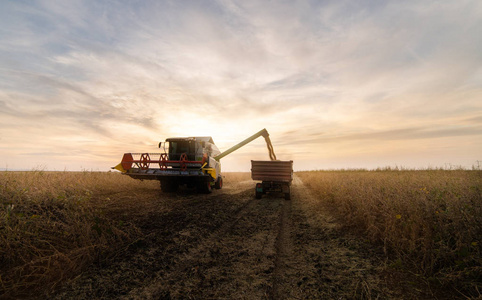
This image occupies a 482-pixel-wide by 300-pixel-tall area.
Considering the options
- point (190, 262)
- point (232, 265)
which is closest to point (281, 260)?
point (232, 265)

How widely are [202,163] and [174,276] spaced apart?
333 inches

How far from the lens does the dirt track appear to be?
3418mm

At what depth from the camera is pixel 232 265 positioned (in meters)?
4.34

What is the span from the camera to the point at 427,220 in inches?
188

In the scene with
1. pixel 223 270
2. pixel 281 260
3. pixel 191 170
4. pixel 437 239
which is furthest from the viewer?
pixel 191 170

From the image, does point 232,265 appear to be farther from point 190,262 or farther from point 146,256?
point 146,256

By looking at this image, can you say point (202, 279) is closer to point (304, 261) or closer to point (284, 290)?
point (284, 290)

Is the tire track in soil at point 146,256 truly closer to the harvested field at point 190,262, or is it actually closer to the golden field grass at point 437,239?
the harvested field at point 190,262

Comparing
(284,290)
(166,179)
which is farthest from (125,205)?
(284,290)

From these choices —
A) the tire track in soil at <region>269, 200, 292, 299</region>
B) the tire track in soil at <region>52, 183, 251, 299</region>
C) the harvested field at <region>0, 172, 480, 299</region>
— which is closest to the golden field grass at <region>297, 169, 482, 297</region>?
the harvested field at <region>0, 172, 480, 299</region>

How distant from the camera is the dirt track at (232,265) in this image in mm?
3418

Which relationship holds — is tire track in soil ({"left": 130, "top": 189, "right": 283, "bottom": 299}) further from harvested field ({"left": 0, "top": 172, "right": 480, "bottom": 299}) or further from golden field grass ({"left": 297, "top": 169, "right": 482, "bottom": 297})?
golden field grass ({"left": 297, "top": 169, "right": 482, "bottom": 297})

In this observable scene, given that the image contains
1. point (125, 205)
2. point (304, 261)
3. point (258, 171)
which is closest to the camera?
point (304, 261)

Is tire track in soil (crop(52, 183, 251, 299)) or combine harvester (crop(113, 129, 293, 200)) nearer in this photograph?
tire track in soil (crop(52, 183, 251, 299))
